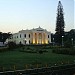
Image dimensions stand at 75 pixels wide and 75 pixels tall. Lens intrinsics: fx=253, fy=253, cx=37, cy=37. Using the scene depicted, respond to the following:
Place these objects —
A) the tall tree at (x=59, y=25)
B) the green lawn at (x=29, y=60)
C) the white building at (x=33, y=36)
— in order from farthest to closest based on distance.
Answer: the white building at (x=33, y=36) → the tall tree at (x=59, y=25) → the green lawn at (x=29, y=60)

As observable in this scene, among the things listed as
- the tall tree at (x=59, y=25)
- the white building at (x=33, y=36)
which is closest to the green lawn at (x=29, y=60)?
the tall tree at (x=59, y=25)

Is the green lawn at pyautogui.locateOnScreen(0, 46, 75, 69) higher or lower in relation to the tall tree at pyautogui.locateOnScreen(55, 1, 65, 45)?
lower

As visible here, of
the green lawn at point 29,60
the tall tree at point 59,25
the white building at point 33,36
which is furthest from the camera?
the white building at point 33,36

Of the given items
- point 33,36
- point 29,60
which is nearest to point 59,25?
point 33,36

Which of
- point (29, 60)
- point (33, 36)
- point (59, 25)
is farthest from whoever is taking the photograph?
point (33, 36)

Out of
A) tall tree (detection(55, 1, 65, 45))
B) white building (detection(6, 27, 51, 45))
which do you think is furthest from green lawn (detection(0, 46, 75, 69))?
white building (detection(6, 27, 51, 45))

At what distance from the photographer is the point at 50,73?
12.1 m

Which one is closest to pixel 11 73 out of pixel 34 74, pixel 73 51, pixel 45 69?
pixel 34 74

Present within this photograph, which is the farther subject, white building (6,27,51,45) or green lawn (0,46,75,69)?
white building (6,27,51,45)

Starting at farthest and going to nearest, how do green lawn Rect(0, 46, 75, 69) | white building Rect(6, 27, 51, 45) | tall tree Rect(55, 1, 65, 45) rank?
white building Rect(6, 27, 51, 45) < tall tree Rect(55, 1, 65, 45) < green lawn Rect(0, 46, 75, 69)

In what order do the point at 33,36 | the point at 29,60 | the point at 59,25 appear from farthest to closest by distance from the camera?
1. the point at 33,36
2. the point at 59,25
3. the point at 29,60

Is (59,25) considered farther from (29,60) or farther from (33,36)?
(29,60)

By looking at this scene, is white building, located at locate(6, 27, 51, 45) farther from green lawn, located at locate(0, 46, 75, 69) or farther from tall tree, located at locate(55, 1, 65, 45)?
green lawn, located at locate(0, 46, 75, 69)

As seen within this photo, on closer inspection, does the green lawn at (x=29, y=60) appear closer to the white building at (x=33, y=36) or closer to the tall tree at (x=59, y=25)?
the tall tree at (x=59, y=25)
